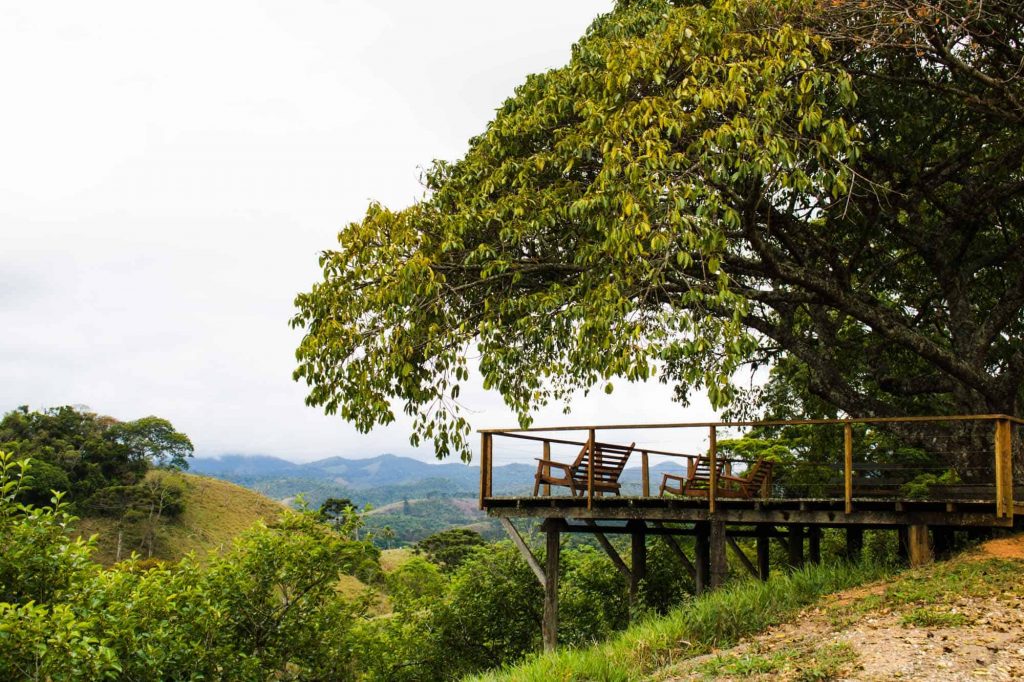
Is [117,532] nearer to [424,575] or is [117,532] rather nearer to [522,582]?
[424,575]

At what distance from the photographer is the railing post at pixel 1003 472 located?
1116 centimetres

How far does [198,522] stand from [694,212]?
6975 centimetres

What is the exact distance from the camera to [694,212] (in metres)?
11.0

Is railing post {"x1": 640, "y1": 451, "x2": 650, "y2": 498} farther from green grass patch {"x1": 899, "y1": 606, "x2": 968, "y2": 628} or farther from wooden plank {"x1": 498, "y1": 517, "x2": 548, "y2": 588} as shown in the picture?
green grass patch {"x1": 899, "y1": 606, "x2": 968, "y2": 628}

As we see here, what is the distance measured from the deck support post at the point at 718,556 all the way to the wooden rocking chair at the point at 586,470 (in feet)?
6.54

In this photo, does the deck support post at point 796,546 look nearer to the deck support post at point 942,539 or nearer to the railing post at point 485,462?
the deck support post at point 942,539

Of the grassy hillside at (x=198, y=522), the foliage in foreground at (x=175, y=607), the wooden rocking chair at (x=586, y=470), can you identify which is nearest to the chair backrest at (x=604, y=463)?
the wooden rocking chair at (x=586, y=470)

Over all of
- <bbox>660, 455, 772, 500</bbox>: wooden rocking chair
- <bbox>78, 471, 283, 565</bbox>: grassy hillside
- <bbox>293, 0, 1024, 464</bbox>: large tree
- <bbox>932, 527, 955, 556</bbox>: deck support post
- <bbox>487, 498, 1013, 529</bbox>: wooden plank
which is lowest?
<bbox>78, 471, 283, 565</bbox>: grassy hillside

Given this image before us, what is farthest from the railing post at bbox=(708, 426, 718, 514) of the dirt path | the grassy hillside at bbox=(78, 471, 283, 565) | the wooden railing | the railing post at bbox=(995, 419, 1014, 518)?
the grassy hillside at bbox=(78, 471, 283, 565)

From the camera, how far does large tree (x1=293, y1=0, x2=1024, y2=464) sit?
10.3m

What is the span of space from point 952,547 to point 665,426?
501 cm

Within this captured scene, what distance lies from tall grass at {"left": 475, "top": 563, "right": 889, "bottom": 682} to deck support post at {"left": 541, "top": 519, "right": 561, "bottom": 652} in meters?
3.36

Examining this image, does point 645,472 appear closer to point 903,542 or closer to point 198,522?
point 903,542

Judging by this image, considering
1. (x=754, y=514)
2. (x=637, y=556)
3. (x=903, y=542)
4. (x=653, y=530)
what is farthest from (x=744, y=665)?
(x=637, y=556)
